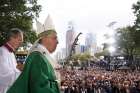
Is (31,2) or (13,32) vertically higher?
(31,2)

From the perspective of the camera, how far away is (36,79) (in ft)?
15.5

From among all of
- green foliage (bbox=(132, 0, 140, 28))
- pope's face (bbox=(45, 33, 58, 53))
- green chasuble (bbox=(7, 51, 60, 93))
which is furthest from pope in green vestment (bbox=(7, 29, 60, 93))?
green foliage (bbox=(132, 0, 140, 28))

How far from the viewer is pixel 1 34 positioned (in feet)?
140

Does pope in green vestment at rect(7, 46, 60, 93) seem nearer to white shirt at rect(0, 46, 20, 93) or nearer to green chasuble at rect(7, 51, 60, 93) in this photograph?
green chasuble at rect(7, 51, 60, 93)

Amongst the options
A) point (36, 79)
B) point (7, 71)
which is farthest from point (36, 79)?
point (7, 71)

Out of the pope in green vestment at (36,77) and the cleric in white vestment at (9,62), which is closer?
the pope in green vestment at (36,77)

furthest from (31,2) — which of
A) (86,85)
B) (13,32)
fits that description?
(13,32)

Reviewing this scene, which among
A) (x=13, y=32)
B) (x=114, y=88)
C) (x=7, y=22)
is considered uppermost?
(x=7, y=22)

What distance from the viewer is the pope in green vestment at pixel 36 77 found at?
4.73m

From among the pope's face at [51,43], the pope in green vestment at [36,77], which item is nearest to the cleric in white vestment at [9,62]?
the pope's face at [51,43]

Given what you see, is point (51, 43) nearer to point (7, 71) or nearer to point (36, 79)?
point (36, 79)

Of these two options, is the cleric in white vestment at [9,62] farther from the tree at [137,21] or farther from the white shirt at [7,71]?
the tree at [137,21]

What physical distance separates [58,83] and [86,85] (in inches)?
1379

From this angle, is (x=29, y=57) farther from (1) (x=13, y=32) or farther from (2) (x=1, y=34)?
(2) (x=1, y=34)
